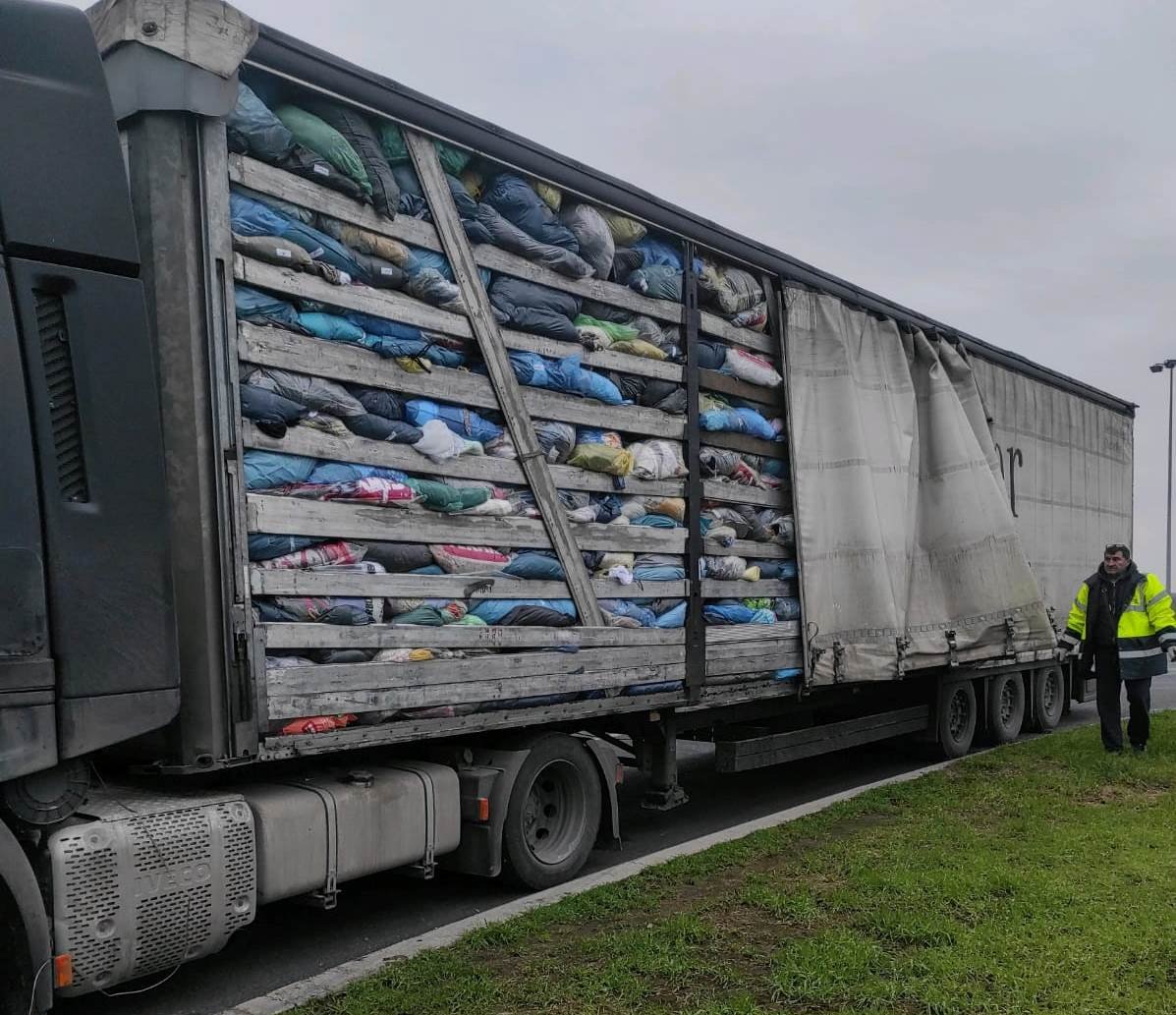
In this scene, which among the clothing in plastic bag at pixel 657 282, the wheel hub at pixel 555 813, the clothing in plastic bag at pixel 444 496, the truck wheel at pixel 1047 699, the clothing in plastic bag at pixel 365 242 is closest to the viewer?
the clothing in plastic bag at pixel 365 242

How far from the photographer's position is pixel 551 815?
6023 millimetres

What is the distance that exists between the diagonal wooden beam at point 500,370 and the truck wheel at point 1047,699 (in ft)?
23.5

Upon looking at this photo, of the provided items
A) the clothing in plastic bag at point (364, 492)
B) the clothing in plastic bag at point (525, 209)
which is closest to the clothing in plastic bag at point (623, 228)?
the clothing in plastic bag at point (525, 209)

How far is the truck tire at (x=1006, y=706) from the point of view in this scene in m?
10.5

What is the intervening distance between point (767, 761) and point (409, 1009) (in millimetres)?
4076

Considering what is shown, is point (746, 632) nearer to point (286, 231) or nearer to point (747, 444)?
point (747, 444)

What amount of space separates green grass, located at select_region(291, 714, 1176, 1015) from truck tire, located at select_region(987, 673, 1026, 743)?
3595 millimetres

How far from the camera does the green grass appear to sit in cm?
402

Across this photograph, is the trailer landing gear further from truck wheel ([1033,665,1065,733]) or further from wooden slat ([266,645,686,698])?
truck wheel ([1033,665,1065,733])

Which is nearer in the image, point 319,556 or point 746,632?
point 319,556

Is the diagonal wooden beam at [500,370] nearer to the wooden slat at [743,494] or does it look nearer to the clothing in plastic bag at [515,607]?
the clothing in plastic bag at [515,607]

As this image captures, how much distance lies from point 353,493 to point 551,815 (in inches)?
89.1

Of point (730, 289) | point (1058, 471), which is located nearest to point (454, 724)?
point (730, 289)

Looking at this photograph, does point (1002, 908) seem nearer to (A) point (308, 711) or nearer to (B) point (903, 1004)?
(B) point (903, 1004)
